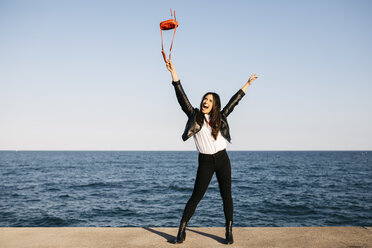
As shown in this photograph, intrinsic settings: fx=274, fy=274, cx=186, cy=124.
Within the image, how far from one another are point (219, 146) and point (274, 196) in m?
18.3

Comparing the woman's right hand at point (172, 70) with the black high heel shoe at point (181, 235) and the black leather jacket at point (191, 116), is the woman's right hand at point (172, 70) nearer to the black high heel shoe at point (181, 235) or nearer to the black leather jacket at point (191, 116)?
the black leather jacket at point (191, 116)

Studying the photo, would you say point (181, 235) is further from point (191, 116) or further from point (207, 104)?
point (207, 104)

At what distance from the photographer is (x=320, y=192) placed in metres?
22.1

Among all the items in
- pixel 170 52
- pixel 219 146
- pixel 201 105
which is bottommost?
pixel 219 146

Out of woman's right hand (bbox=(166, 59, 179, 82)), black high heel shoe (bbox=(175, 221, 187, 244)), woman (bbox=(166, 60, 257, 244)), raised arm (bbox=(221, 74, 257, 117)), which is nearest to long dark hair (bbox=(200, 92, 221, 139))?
woman (bbox=(166, 60, 257, 244))

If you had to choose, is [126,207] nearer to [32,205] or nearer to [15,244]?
[32,205]

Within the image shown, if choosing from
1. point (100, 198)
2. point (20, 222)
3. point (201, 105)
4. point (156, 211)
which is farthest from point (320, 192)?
point (201, 105)

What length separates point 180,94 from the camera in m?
3.44

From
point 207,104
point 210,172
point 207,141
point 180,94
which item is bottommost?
point 210,172

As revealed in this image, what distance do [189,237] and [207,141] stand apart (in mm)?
1303

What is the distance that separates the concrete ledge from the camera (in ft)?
10.9

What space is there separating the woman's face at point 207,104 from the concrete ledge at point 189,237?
1637mm

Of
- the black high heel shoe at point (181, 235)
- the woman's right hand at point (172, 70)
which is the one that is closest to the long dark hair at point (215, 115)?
the woman's right hand at point (172, 70)

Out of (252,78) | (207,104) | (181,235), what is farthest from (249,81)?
(181,235)
